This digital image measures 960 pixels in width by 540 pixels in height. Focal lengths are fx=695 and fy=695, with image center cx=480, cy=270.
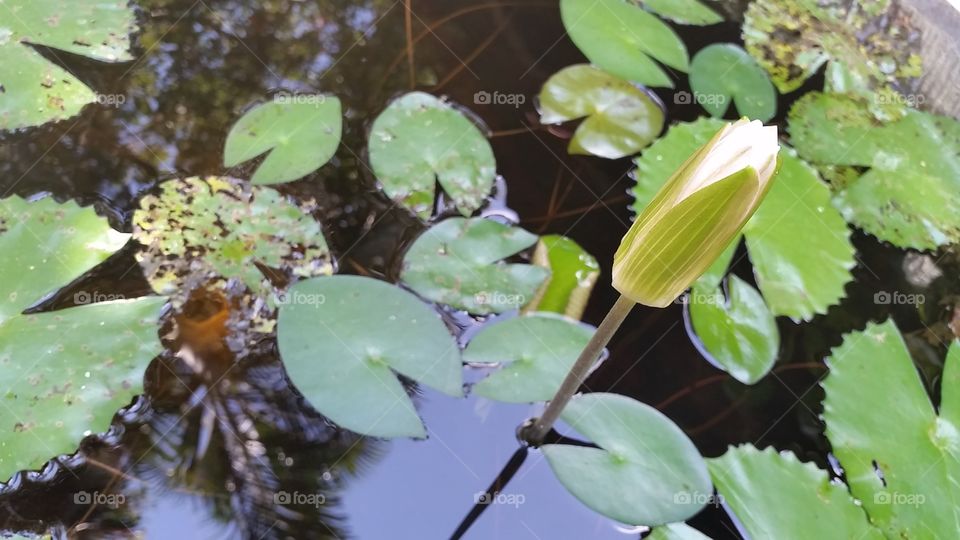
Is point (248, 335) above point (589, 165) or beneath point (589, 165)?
beneath

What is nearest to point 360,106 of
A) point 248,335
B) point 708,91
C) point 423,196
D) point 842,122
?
point 423,196

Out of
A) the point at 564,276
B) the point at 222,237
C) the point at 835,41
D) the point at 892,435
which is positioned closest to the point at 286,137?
the point at 222,237

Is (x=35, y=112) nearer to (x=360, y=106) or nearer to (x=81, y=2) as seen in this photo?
(x=81, y=2)

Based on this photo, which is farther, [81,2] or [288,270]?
[81,2]

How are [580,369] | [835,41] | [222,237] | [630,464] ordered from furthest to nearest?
[835,41], [222,237], [630,464], [580,369]

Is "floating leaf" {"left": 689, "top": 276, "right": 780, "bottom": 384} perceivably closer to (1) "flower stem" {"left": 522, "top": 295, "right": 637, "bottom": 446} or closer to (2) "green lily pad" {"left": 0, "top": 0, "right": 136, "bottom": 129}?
(1) "flower stem" {"left": 522, "top": 295, "right": 637, "bottom": 446}

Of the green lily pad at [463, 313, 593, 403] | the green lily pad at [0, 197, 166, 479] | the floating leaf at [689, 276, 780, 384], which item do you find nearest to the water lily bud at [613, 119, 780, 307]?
the green lily pad at [463, 313, 593, 403]

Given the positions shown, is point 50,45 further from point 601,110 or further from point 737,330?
point 737,330
